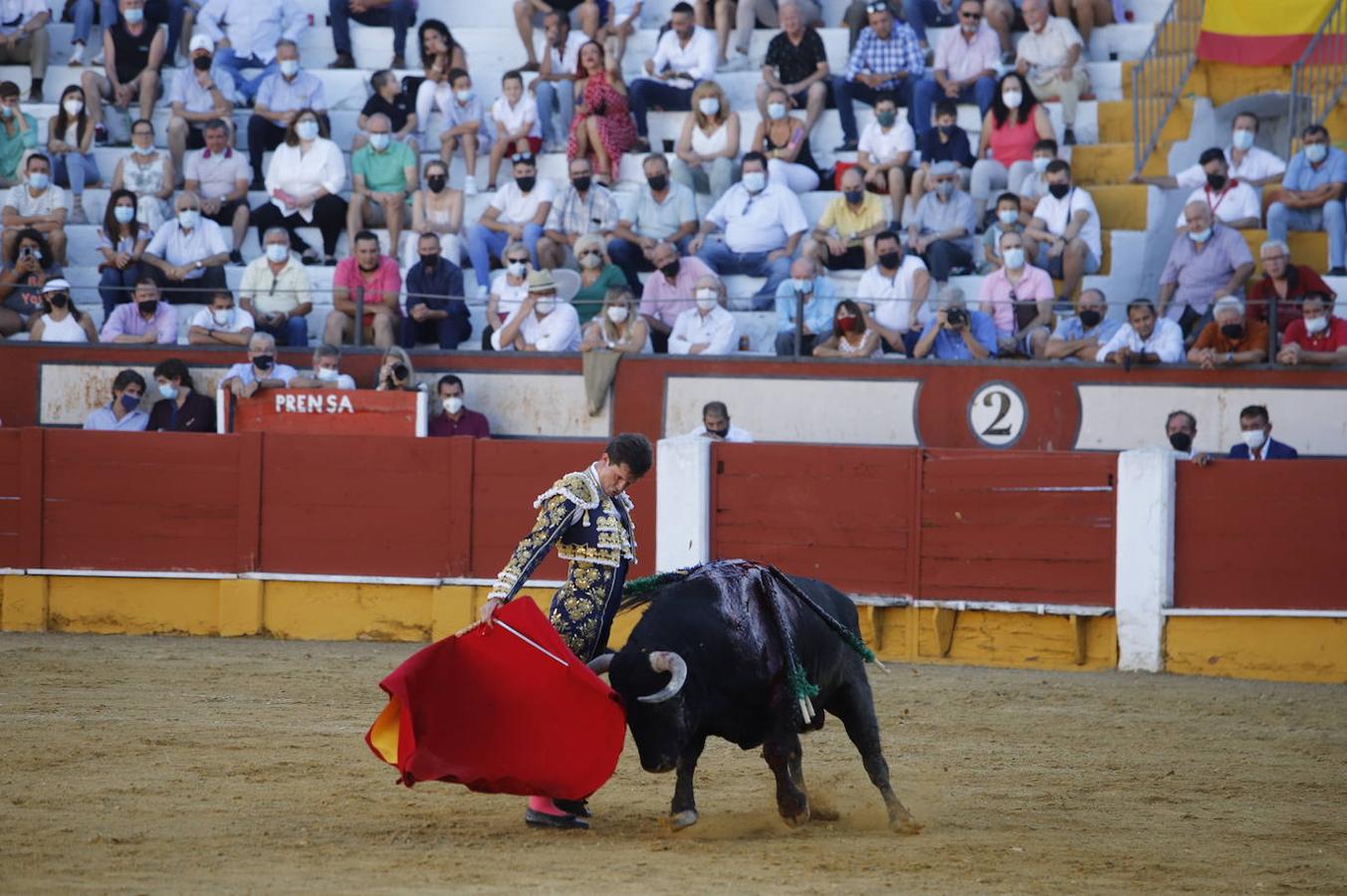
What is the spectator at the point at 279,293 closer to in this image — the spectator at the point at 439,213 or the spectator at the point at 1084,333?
the spectator at the point at 439,213

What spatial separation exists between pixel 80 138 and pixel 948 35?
18.6ft

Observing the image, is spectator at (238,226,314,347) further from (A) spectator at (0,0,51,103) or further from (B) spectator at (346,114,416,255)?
(A) spectator at (0,0,51,103)

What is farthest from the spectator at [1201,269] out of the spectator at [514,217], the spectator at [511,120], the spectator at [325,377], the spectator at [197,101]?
the spectator at [197,101]

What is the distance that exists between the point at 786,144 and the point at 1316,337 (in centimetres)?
348

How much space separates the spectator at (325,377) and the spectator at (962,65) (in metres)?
3.85

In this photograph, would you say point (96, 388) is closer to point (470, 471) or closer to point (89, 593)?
point (89, 593)

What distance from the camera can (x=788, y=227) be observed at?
11.1 meters

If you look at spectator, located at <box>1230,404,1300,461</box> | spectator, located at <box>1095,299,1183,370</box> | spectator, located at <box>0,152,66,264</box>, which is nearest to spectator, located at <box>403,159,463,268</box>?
spectator, located at <box>0,152,66,264</box>

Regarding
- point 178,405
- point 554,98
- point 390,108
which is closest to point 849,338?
point 554,98

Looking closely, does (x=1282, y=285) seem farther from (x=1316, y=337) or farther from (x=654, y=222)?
(x=654, y=222)

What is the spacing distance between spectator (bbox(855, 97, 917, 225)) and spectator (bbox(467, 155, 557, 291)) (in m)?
1.93

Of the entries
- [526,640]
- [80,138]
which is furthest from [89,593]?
[526,640]

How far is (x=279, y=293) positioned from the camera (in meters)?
11.0

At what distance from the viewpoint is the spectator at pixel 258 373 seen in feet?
33.6
